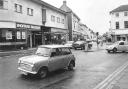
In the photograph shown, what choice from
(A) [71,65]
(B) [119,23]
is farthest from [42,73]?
(B) [119,23]

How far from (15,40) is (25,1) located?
288 inches

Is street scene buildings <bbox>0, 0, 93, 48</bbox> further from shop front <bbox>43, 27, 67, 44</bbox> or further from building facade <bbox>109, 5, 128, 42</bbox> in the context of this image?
building facade <bbox>109, 5, 128, 42</bbox>

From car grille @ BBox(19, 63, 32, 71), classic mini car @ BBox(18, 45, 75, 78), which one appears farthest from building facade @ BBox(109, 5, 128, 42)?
car grille @ BBox(19, 63, 32, 71)

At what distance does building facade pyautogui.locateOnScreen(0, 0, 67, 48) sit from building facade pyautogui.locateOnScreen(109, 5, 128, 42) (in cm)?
2128

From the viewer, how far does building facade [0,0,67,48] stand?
86.9 feet

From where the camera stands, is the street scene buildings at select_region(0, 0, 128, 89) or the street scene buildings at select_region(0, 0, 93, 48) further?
the street scene buildings at select_region(0, 0, 93, 48)

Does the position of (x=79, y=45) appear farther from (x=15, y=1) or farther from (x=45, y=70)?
(x=45, y=70)

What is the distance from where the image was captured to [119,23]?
55531 millimetres

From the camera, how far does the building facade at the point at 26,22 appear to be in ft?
86.9

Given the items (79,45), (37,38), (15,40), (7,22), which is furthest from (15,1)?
(79,45)

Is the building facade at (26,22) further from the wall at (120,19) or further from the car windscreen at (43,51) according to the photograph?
the wall at (120,19)

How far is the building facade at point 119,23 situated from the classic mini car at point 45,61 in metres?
47.0

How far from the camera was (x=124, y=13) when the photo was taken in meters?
54.7

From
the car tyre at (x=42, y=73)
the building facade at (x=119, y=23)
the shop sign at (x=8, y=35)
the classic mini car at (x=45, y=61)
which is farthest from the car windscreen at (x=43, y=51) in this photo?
the building facade at (x=119, y=23)
